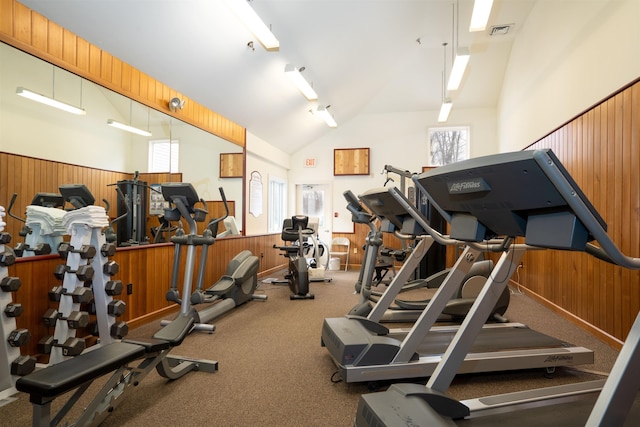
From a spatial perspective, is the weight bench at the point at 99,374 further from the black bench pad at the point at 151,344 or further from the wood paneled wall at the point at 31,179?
the wood paneled wall at the point at 31,179

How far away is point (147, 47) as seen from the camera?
346 cm

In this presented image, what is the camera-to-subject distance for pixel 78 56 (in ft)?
9.96

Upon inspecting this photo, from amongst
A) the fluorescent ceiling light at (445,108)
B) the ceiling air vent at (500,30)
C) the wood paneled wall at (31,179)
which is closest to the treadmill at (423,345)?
the wood paneled wall at (31,179)

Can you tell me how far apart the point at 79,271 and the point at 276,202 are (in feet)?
18.9

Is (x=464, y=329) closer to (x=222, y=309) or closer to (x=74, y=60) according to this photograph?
(x=222, y=309)

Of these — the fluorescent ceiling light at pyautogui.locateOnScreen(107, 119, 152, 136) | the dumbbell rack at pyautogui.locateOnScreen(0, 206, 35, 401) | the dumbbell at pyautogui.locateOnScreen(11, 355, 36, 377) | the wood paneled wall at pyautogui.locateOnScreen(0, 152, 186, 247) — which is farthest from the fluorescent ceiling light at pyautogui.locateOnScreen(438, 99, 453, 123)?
the dumbbell at pyautogui.locateOnScreen(11, 355, 36, 377)

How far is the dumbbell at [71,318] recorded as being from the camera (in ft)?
7.79

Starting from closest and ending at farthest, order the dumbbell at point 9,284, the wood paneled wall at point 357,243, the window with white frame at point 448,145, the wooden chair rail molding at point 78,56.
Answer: the dumbbell at point 9,284 < the wooden chair rail molding at point 78,56 < the window with white frame at point 448,145 < the wood paneled wall at point 357,243

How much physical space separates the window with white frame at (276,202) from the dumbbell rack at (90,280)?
4876 millimetres

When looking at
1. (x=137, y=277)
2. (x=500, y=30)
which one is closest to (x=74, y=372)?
(x=137, y=277)

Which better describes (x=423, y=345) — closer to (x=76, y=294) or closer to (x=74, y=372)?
(x=74, y=372)

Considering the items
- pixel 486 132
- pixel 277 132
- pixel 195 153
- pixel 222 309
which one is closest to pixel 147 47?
pixel 195 153

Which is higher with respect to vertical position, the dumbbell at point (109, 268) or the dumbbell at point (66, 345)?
the dumbbell at point (109, 268)

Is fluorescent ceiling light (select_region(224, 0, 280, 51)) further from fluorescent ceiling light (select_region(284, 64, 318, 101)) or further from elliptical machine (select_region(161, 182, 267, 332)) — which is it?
elliptical machine (select_region(161, 182, 267, 332))
